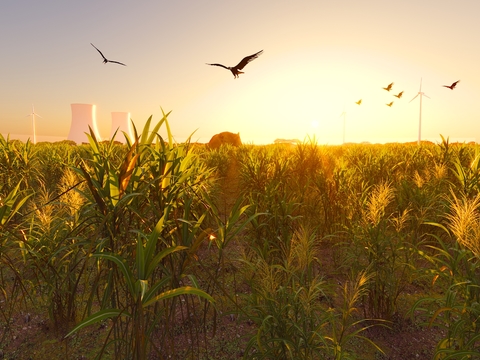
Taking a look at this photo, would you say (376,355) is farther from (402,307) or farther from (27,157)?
(27,157)

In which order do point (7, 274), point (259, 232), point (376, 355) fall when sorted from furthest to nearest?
point (7, 274) → point (259, 232) → point (376, 355)

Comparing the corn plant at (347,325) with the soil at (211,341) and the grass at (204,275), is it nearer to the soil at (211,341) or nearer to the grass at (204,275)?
the grass at (204,275)

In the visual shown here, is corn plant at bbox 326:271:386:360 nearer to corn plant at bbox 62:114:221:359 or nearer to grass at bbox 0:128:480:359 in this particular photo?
grass at bbox 0:128:480:359

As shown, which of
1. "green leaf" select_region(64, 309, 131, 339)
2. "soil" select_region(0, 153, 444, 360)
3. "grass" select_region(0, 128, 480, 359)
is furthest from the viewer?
"soil" select_region(0, 153, 444, 360)

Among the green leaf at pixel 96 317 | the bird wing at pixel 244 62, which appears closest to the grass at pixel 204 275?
the green leaf at pixel 96 317

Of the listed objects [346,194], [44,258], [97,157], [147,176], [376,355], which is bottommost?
[376,355]

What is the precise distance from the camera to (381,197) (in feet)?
8.16

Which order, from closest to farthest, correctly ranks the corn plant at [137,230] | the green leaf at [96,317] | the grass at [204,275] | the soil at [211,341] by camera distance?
the green leaf at [96,317], the corn plant at [137,230], the grass at [204,275], the soil at [211,341]

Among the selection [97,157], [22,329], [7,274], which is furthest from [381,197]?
[7,274]

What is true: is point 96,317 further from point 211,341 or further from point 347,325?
A: point 347,325

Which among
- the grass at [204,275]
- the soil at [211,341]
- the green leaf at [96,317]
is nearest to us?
the green leaf at [96,317]

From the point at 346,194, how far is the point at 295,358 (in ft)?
7.47

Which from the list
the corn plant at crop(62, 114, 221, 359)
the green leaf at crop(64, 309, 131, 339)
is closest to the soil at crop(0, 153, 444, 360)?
the corn plant at crop(62, 114, 221, 359)

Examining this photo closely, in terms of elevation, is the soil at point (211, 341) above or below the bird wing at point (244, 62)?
below
